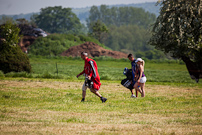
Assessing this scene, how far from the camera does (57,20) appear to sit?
418ft

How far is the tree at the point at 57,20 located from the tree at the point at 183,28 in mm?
104447

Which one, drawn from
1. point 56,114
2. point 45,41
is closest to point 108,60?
point 45,41

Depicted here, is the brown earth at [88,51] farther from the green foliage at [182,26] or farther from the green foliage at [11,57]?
the green foliage at [182,26]

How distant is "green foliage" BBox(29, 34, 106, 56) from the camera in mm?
59531

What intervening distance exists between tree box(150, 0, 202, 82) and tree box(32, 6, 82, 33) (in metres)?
104

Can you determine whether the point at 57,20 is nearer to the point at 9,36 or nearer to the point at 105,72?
the point at 105,72

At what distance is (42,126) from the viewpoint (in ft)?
22.8

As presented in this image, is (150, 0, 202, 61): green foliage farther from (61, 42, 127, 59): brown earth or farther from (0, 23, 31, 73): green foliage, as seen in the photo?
(61, 42, 127, 59): brown earth

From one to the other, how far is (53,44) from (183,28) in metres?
43.4

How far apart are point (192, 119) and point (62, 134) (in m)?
3.73

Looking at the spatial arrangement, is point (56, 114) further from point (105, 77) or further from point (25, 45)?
point (25, 45)

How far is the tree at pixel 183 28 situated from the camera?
79.0 ft

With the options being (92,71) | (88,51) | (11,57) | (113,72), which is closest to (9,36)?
(11,57)

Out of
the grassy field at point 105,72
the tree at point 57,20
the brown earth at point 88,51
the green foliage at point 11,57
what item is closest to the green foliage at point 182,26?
the grassy field at point 105,72
